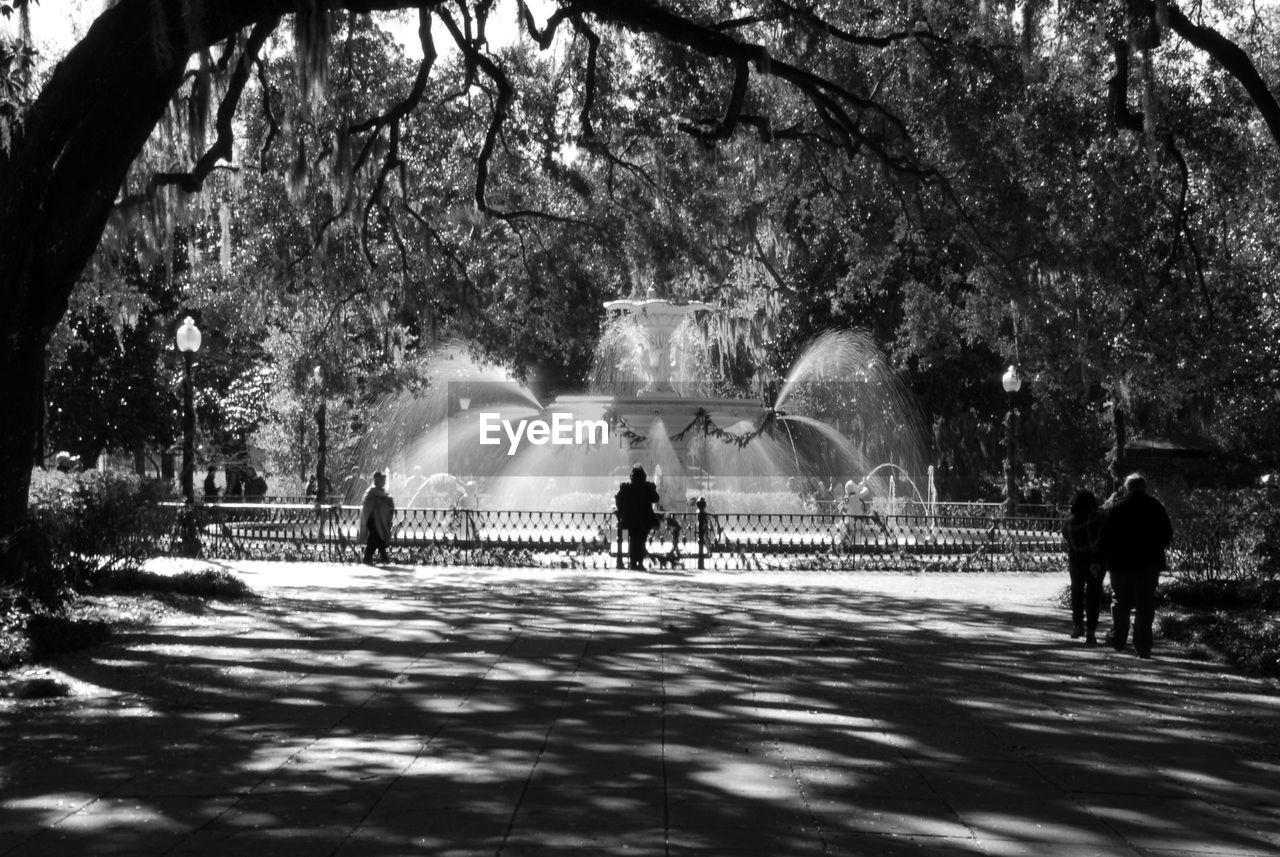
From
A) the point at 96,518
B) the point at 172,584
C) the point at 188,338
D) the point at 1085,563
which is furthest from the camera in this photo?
the point at 188,338

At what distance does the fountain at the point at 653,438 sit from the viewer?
36094 millimetres

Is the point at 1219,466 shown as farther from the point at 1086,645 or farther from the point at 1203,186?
the point at 1086,645

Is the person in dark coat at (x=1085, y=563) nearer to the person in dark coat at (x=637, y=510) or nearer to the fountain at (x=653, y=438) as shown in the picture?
the person in dark coat at (x=637, y=510)

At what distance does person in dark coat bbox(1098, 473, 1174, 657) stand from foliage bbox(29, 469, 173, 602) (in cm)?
979

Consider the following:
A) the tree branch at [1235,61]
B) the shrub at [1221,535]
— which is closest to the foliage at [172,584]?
the shrub at [1221,535]

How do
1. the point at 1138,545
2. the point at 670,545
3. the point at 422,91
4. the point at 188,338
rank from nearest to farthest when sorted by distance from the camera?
the point at 1138,545, the point at 422,91, the point at 188,338, the point at 670,545

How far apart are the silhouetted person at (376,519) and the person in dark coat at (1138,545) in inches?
520

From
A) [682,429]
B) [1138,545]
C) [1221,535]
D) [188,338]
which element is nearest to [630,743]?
[1138,545]

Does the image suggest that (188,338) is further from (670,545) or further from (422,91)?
(422,91)

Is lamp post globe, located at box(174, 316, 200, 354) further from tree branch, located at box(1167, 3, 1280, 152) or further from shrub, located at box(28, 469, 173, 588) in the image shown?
tree branch, located at box(1167, 3, 1280, 152)

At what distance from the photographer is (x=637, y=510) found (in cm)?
2306

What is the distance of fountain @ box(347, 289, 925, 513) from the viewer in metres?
36.1


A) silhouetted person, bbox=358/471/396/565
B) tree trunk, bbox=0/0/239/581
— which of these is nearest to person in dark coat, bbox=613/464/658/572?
silhouetted person, bbox=358/471/396/565

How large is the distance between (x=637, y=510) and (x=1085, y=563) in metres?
9.78
